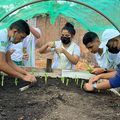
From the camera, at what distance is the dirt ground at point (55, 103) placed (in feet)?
13.1

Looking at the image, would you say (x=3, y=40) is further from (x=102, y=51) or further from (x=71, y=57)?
(x=102, y=51)

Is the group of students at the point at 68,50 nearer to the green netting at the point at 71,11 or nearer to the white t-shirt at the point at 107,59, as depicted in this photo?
the white t-shirt at the point at 107,59

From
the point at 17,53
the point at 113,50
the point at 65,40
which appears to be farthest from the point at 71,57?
the point at 17,53

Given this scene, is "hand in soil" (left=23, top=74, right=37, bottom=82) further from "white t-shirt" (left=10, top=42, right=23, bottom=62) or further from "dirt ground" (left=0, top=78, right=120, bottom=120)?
"white t-shirt" (left=10, top=42, right=23, bottom=62)

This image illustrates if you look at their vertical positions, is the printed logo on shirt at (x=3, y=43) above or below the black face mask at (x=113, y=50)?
above

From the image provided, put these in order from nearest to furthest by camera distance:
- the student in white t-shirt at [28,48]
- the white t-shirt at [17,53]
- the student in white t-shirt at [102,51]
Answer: the student in white t-shirt at [102,51] → the white t-shirt at [17,53] → the student in white t-shirt at [28,48]

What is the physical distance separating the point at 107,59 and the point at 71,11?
1.40 meters

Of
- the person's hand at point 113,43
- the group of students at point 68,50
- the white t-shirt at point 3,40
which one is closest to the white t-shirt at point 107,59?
the group of students at point 68,50

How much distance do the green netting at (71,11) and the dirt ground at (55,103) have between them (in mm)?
Answer: 1225

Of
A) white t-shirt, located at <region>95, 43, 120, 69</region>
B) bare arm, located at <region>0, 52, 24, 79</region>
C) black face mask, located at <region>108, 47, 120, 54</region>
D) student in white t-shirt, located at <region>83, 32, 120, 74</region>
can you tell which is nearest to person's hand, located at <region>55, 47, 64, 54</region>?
student in white t-shirt, located at <region>83, 32, 120, 74</region>

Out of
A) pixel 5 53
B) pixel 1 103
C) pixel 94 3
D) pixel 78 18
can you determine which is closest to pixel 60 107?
pixel 1 103

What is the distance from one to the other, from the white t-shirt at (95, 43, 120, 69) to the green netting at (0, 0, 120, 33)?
0.41 m

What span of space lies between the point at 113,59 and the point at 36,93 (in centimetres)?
140

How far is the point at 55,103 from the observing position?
439 centimetres
